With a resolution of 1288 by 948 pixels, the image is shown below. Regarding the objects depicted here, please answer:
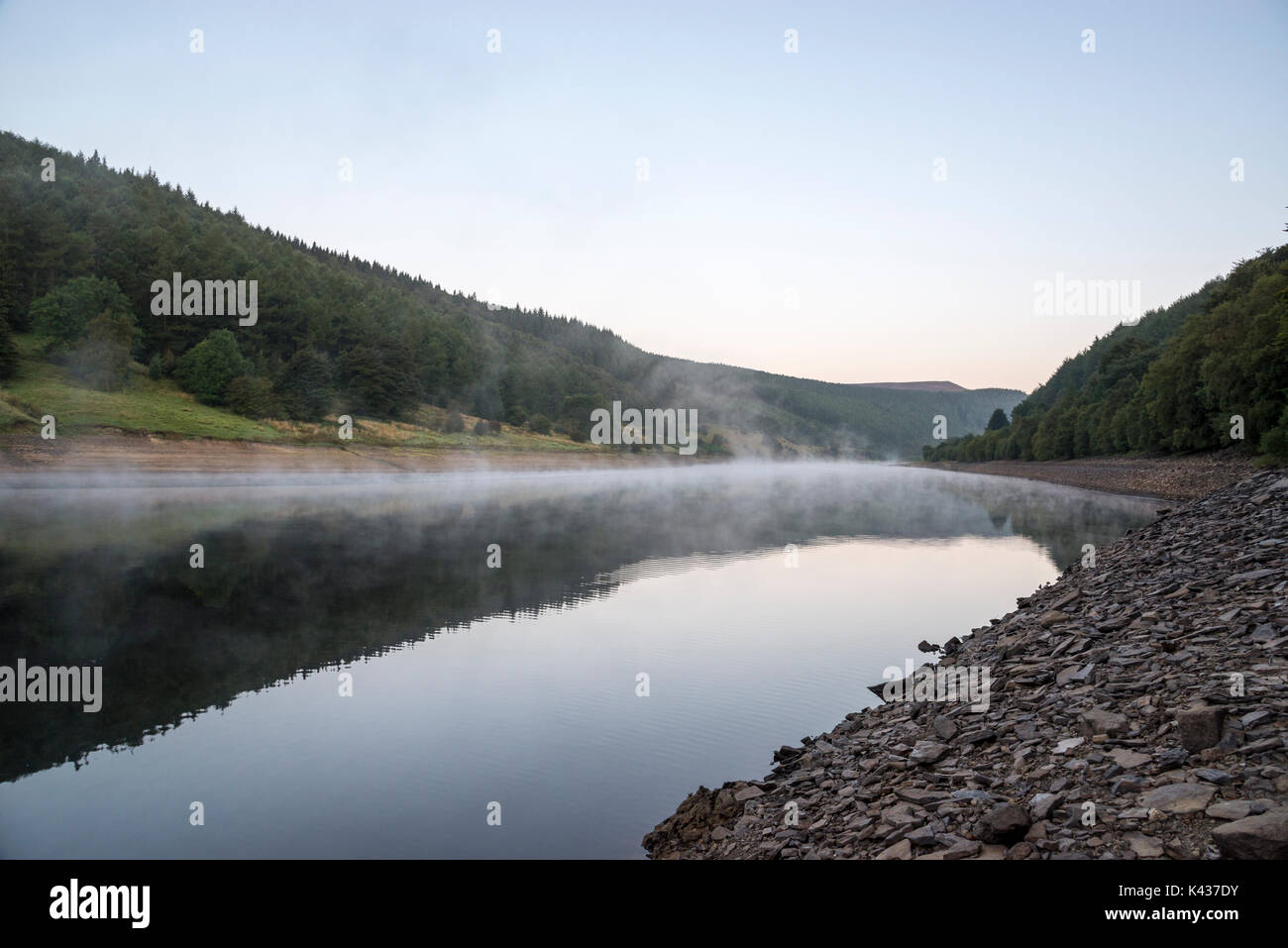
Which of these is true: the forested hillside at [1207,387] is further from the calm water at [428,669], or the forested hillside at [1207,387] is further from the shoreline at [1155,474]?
the calm water at [428,669]

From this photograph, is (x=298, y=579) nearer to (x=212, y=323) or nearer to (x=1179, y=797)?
(x=1179, y=797)

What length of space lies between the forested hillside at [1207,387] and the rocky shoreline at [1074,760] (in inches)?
1018

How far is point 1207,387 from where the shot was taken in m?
46.7

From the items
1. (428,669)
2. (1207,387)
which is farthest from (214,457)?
(1207,387)

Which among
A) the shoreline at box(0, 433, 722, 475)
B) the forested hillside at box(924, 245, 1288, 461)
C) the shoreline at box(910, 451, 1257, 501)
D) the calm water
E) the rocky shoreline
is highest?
the forested hillside at box(924, 245, 1288, 461)

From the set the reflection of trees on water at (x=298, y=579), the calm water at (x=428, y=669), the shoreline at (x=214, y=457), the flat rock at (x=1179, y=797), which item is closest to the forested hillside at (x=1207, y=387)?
the reflection of trees on water at (x=298, y=579)

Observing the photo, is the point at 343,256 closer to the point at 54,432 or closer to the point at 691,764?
the point at 54,432

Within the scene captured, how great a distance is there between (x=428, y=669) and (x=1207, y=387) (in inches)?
2007

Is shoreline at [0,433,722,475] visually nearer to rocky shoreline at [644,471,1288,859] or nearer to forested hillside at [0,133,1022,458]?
forested hillside at [0,133,1022,458]

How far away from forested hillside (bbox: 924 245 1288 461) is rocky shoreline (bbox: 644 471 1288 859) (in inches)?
1018

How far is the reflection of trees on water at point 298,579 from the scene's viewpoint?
431 inches

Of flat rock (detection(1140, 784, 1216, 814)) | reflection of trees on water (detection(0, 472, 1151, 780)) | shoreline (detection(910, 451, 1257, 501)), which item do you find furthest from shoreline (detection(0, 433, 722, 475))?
shoreline (detection(910, 451, 1257, 501))

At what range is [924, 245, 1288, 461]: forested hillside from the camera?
39.1 metres
